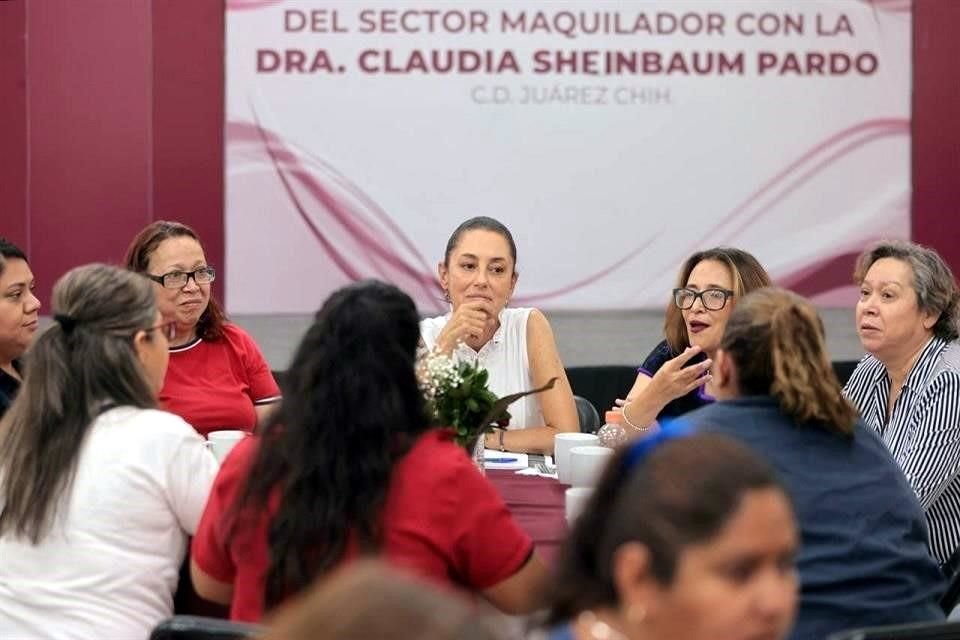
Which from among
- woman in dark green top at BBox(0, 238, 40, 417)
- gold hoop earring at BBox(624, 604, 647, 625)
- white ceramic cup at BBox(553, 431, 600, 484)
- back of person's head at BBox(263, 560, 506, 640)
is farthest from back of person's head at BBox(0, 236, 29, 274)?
back of person's head at BBox(263, 560, 506, 640)

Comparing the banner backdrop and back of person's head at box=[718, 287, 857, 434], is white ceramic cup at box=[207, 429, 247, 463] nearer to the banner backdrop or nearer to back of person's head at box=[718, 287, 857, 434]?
back of person's head at box=[718, 287, 857, 434]

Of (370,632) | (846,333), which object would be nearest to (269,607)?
(370,632)

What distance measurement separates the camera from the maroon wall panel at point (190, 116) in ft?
20.1

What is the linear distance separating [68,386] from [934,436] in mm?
1911

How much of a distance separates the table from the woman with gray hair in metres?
0.81

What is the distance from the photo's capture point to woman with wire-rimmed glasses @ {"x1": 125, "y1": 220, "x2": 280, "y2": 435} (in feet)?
13.7

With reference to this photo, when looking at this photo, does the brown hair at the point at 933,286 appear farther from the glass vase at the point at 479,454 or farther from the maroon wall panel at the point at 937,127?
the maroon wall panel at the point at 937,127

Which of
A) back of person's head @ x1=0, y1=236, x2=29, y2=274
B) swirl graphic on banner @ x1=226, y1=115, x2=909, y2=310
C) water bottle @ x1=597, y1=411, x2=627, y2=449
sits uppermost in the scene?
swirl graphic on banner @ x1=226, y1=115, x2=909, y2=310

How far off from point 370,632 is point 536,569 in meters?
1.43

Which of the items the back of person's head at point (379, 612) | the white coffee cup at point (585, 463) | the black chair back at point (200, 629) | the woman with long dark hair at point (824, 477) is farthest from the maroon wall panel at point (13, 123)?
the back of person's head at point (379, 612)

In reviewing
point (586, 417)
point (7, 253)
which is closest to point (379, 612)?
point (7, 253)

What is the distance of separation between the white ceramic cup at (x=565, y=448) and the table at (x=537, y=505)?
3cm

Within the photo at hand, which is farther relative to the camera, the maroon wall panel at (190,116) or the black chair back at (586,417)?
the maroon wall panel at (190,116)

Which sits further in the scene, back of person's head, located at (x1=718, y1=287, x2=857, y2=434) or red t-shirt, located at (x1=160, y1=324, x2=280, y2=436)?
red t-shirt, located at (x1=160, y1=324, x2=280, y2=436)
